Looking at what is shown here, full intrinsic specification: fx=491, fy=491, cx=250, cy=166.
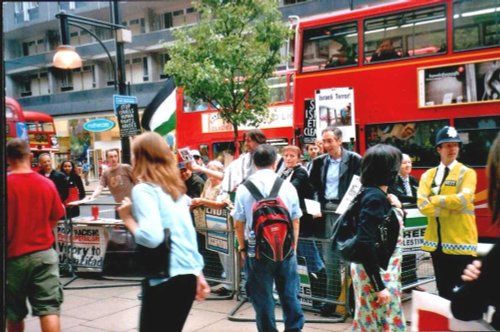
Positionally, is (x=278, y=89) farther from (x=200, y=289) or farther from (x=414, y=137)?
(x=200, y=289)

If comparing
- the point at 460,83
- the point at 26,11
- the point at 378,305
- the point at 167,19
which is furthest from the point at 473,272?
the point at 460,83

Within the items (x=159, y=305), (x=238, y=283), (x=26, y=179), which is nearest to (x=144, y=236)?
(x=159, y=305)

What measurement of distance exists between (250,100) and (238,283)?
11.0 meters

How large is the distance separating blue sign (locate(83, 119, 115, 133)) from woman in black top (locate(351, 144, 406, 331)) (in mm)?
3531

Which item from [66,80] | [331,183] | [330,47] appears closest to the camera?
[331,183]

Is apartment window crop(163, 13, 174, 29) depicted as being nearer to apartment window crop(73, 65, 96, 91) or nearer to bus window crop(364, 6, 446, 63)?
apartment window crop(73, 65, 96, 91)

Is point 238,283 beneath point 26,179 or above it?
beneath

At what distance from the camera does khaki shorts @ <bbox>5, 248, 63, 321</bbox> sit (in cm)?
346

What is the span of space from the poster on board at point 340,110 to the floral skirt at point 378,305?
689 centimetres

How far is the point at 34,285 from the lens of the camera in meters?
3.55

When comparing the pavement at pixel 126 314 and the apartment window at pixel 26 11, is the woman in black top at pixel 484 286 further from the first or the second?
the pavement at pixel 126 314

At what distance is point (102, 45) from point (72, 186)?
239cm

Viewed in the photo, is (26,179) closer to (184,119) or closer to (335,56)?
(335,56)

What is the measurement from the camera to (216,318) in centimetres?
517
